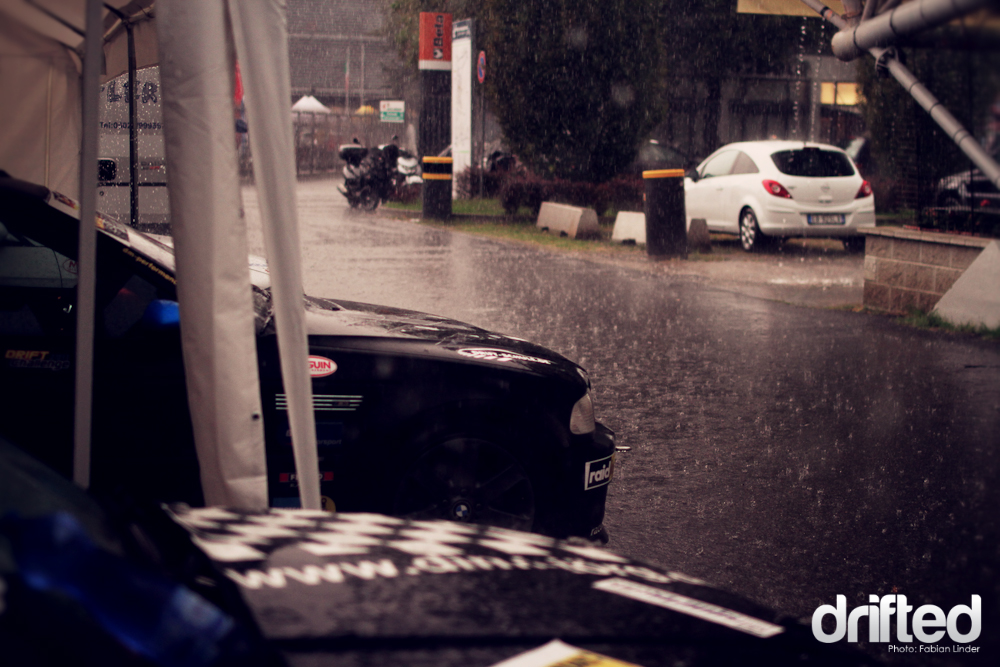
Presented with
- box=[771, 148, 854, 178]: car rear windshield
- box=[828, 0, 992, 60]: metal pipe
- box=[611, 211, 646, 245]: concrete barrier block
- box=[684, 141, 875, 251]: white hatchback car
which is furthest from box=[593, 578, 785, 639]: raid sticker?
box=[611, 211, 646, 245]: concrete barrier block

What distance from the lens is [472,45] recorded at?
24469mm

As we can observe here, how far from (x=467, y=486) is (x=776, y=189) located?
42.7ft

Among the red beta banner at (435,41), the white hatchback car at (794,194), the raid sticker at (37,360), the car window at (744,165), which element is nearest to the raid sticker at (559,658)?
the raid sticker at (37,360)

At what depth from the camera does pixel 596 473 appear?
4215 millimetres

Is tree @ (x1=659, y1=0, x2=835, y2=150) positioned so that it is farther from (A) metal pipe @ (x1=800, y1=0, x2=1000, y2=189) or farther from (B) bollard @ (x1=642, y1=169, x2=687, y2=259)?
(A) metal pipe @ (x1=800, y1=0, x2=1000, y2=189)

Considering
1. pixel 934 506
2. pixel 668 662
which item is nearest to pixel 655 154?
pixel 934 506

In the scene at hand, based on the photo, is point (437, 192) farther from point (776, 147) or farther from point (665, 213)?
point (776, 147)

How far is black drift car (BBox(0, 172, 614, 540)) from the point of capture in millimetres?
3715

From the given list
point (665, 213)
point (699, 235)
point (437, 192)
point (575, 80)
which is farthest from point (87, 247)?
point (575, 80)

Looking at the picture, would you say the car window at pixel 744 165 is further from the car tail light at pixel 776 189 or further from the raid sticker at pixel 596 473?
the raid sticker at pixel 596 473

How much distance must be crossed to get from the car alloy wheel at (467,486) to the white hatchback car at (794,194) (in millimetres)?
12780

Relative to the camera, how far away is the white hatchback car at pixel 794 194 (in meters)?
15.9

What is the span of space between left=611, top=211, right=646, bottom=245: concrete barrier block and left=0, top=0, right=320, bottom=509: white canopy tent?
14278 mm

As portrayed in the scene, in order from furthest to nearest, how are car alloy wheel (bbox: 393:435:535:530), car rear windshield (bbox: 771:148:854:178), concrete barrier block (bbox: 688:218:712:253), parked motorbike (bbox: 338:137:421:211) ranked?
1. parked motorbike (bbox: 338:137:421:211)
2. concrete barrier block (bbox: 688:218:712:253)
3. car rear windshield (bbox: 771:148:854:178)
4. car alloy wheel (bbox: 393:435:535:530)
